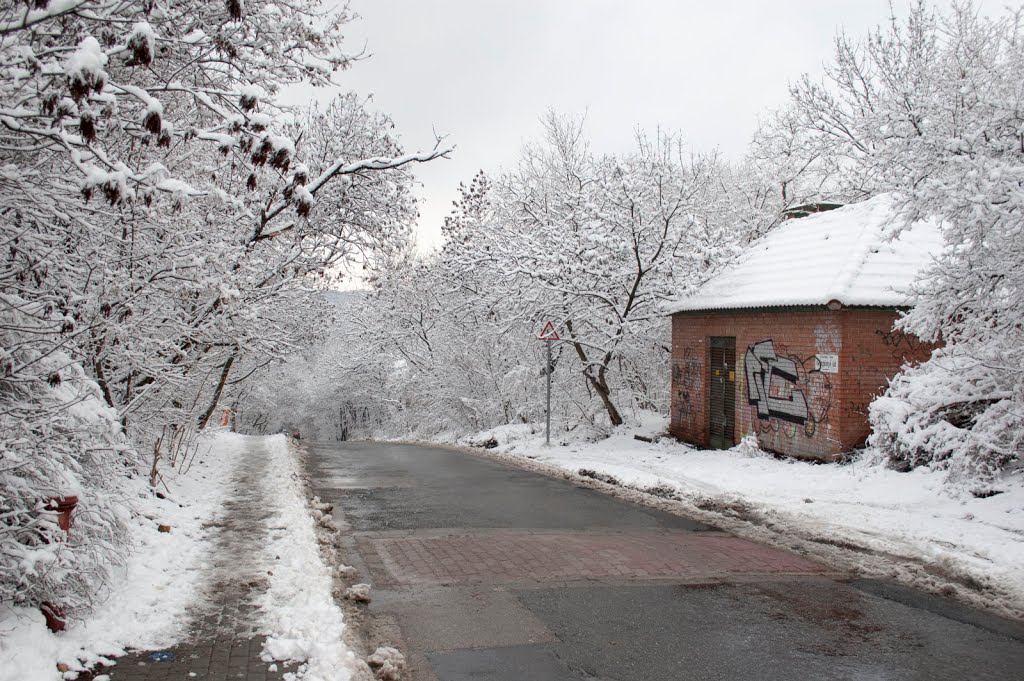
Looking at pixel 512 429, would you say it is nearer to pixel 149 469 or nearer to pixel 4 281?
pixel 149 469

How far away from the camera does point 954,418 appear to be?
1072 centimetres

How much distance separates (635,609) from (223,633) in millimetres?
2927

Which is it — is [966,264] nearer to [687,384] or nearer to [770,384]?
[770,384]

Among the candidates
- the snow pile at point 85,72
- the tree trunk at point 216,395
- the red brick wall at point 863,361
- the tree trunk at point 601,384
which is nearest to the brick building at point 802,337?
the red brick wall at point 863,361

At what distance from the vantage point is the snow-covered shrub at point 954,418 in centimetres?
933

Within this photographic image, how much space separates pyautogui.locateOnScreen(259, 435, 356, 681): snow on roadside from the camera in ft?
15.1

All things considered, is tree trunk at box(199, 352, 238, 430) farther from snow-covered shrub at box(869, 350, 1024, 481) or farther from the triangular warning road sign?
snow-covered shrub at box(869, 350, 1024, 481)

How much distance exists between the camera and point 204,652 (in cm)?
470

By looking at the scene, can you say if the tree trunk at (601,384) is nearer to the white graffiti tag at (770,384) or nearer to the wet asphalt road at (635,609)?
the white graffiti tag at (770,384)

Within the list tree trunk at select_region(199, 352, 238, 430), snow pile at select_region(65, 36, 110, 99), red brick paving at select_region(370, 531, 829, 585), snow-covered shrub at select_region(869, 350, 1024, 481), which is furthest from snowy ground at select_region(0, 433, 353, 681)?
snow-covered shrub at select_region(869, 350, 1024, 481)

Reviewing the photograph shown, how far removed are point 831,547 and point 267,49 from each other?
7346mm

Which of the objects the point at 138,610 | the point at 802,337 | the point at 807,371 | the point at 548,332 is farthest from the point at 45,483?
the point at 548,332

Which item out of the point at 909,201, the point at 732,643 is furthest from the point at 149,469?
the point at 909,201

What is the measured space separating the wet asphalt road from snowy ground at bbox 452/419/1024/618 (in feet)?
2.13
